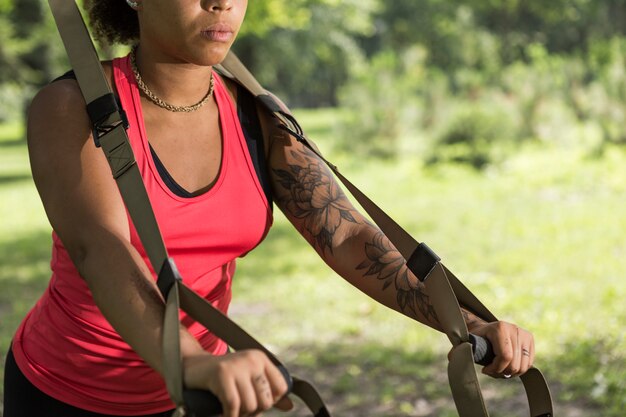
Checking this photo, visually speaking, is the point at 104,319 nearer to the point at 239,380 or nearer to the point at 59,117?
the point at 59,117

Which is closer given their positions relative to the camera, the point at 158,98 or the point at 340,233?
the point at 158,98

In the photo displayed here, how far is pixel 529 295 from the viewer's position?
7625 millimetres

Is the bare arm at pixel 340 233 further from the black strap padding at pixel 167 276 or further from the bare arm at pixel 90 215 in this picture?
the black strap padding at pixel 167 276

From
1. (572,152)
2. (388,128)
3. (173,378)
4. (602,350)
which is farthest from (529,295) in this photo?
(388,128)

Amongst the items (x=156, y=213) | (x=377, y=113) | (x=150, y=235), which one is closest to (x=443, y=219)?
(x=377, y=113)

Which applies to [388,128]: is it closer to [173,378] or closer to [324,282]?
[324,282]

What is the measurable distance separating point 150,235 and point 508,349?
71 cm

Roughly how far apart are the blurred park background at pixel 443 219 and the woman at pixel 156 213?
11.1 feet

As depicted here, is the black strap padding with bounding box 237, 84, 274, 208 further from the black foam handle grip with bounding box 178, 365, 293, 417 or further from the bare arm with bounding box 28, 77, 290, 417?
the black foam handle grip with bounding box 178, 365, 293, 417

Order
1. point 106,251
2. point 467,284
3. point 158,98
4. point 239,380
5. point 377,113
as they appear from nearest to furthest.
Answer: point 239,380
point 106,251
point 158,98
point 467,284
point 377,113

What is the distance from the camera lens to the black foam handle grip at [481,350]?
5.92ft

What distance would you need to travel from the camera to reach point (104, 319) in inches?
82.7

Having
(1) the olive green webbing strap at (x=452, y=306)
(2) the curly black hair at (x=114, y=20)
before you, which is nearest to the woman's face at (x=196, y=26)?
(1) the olive green webbing strap at (x=452, y=306)

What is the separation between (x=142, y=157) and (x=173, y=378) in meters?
0.66
